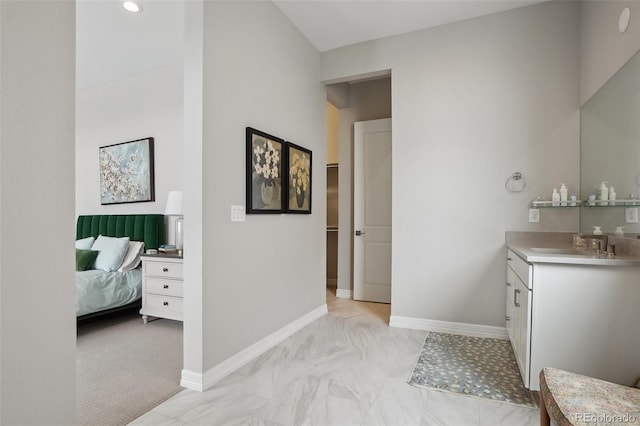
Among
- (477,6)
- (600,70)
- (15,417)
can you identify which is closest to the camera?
(15,417)

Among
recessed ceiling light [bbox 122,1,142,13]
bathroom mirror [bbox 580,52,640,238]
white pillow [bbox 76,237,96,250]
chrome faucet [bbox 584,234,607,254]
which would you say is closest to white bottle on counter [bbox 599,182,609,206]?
bathroom mirror [bbox 580,52,640,238]

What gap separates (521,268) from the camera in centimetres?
226

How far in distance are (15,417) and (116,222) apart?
3.90 metres

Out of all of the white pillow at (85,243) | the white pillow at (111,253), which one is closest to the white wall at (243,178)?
the white pillow at (111,253)

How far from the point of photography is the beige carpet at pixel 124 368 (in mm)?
1944

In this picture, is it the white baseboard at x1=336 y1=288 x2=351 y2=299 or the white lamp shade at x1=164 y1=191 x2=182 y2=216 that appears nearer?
the white lamp shade at x1=164 y1=191 x2=182 y2=216

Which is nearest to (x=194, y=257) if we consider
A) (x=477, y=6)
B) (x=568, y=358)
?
(x=568, y=358)

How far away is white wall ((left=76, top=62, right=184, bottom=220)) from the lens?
4.02 m

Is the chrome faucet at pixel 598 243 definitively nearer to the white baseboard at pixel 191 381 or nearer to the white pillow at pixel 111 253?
the white baseboard at pixel 191 381

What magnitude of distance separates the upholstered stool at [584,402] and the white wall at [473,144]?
6.02 feet

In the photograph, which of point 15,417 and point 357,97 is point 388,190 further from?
point 15,417

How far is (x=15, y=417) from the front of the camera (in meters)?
0.79

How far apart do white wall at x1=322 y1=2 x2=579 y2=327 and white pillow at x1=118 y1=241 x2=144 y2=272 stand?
9.26ft

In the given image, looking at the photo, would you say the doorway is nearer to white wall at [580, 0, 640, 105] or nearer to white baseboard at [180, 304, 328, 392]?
white baseboard at [180, 304, 328, 392]
